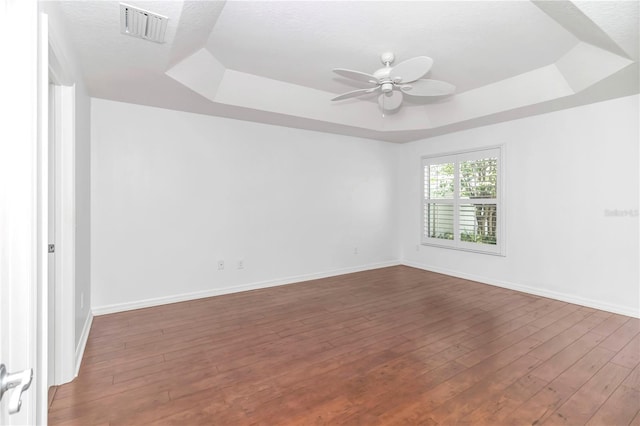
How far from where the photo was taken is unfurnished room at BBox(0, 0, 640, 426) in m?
1.82

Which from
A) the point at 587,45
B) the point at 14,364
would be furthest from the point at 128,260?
the point at 587,45

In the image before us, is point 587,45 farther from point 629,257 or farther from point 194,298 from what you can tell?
point 194,298

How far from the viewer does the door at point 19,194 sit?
28.8 inches

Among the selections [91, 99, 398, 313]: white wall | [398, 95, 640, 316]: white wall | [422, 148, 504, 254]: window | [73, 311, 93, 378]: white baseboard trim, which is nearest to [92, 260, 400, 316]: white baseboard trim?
[91, 99, 398, 313]: white wall

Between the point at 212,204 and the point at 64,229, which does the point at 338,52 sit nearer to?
the point at 212,204

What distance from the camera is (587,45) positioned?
2.86 metres

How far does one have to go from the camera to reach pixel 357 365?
92.9 inches

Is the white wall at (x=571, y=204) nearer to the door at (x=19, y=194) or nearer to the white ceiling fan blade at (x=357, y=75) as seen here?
the white ceiling fan blade at (x=357, y=75)

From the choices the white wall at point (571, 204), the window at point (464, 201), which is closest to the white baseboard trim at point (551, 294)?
the white wall at point (571, 204)

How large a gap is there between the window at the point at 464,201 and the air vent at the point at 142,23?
14.8ft

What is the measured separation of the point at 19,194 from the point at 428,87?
306cm

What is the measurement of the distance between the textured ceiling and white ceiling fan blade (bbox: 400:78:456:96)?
1.20 feet

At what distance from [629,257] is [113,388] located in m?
5.09

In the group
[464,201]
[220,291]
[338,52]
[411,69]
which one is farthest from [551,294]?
[220,291]
